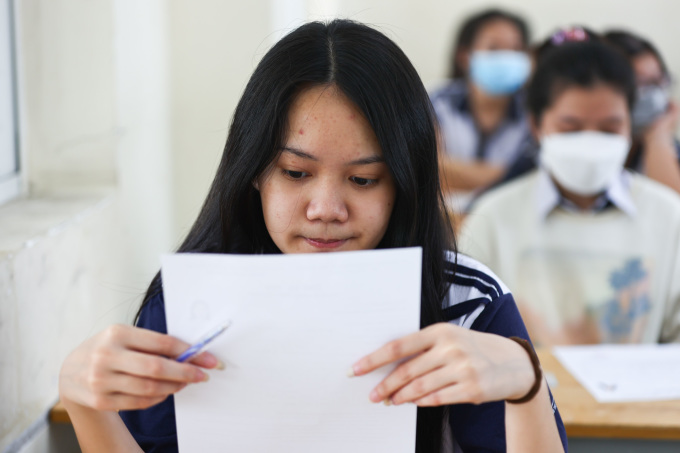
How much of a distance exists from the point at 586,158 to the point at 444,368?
5.17ft

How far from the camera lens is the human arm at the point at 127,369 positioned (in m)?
0.82

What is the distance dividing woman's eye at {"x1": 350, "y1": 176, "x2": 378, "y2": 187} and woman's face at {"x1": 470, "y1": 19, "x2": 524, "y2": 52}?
3.15 m

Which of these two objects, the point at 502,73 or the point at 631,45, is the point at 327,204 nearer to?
the point at 631,45

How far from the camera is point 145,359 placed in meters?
0.82

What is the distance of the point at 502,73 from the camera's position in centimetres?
385

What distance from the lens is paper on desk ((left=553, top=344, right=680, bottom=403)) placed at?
145 cm

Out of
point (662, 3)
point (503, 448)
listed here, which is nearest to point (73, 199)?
point (503, 448)

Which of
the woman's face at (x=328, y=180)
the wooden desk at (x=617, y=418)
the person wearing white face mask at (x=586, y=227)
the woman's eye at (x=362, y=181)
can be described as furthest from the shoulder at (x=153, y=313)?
the person wearing white face mask at (x=586, y=227)

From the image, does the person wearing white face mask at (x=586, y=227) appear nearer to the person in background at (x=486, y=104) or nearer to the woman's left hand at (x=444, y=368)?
the woman's left hand at (x=444, y=368)

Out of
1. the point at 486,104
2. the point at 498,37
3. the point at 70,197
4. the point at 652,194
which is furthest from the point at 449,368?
the point at 498,37

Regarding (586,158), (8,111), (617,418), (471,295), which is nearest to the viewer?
(471,295)

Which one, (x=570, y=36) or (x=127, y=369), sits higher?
(x=570, y=36)

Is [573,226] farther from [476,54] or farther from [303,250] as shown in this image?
[476,54]

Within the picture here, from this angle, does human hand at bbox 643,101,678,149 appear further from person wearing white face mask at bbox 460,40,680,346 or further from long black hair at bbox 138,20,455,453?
long black hair at bbox 138,20,455,453
